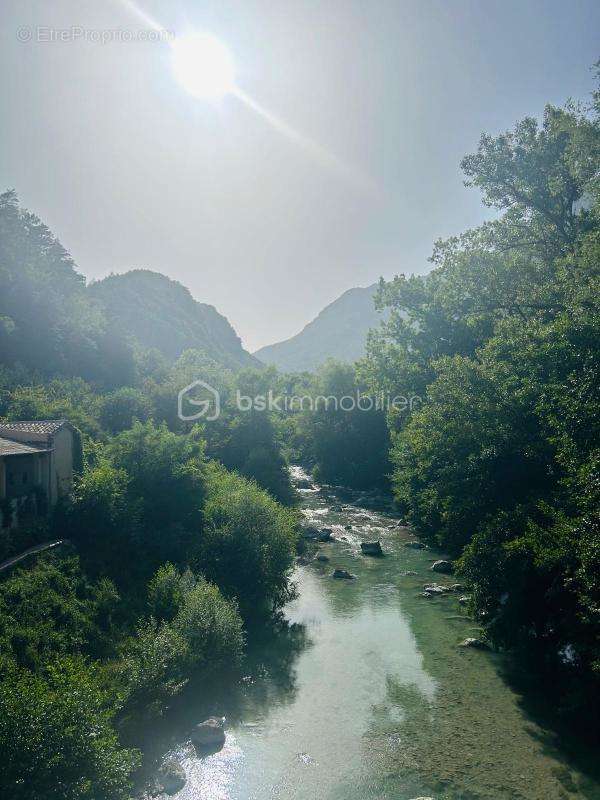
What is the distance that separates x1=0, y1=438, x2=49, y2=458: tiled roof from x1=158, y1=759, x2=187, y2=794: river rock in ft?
44.5

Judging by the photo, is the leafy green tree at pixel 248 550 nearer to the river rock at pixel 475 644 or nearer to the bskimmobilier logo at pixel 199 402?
the river rock at pixel 475 644

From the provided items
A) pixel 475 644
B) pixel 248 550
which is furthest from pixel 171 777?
pixel 475 644

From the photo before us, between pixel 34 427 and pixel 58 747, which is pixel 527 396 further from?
pixel 34 427

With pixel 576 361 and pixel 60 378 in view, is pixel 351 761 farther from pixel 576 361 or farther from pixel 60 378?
pixel 60 378

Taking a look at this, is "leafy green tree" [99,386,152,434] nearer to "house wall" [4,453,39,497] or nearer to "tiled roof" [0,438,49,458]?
"tiled roof" [0,438,49,458]

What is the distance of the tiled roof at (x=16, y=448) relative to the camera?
72.6 ft

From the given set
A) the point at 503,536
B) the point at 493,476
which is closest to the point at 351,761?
the point at 503,536

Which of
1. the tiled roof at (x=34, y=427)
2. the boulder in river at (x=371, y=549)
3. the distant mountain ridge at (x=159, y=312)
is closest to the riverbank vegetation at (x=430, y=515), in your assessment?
the tiled roof at (x=34, y=427)

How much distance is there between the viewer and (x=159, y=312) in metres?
150

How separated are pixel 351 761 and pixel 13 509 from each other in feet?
54.7

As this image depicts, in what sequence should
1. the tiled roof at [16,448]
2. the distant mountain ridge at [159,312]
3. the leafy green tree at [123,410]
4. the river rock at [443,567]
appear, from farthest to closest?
the distant mountain ridge at [159,312]
the leafy green tree at [123,410]
the river rock at [443,567]
the tiled roof at [16,448]

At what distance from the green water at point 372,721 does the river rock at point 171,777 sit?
21 cm

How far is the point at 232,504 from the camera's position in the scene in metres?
25.9

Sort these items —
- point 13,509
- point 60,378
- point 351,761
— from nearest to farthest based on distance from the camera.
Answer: point 351,761 < point 13,509 < point 60,378
